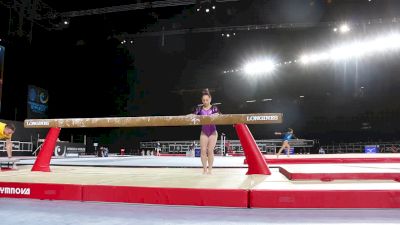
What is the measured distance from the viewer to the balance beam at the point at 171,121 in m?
3.92

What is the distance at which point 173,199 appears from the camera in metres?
2.64

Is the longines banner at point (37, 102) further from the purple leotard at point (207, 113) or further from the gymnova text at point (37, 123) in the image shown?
the purple leotard at point (207, 113)

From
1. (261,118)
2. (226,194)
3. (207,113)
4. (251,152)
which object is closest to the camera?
(226,194)

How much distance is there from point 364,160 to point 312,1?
9943 mm

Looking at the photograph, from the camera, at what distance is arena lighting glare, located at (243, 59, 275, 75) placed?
20391 millimetres

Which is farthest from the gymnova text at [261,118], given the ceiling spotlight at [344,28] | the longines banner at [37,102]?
the longines banner at [37,102]

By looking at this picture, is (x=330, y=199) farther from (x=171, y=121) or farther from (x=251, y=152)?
(x=171, y=121)

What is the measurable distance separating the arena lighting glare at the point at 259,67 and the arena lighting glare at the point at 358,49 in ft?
6.47

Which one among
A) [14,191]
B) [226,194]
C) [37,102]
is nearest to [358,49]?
[226,194]

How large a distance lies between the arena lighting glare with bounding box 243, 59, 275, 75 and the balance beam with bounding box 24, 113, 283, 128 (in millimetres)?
16821

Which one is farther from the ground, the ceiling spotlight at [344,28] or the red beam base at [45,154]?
the ceiling spotlight at [344,28]

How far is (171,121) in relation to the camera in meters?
4.26

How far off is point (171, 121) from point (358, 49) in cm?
1706

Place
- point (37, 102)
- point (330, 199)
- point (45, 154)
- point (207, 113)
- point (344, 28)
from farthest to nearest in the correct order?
point (37, 102), point (344, 28), point (45, 154), point (207, 113), point (330, 199)
